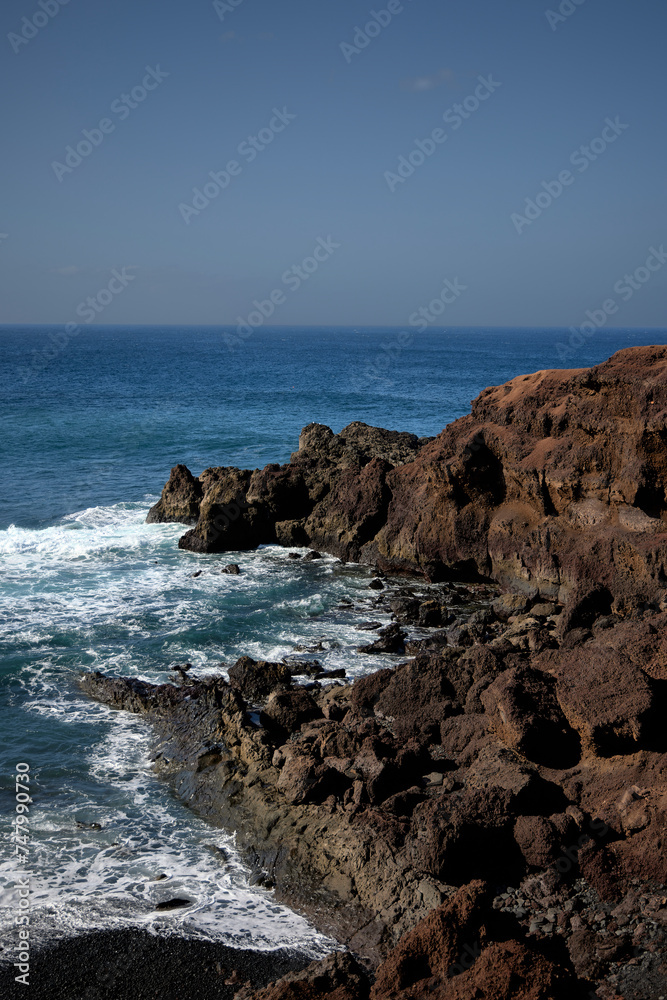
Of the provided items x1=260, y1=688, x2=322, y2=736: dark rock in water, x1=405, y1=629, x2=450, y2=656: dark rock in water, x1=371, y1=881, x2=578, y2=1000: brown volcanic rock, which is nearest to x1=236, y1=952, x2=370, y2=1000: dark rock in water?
x1=371, y1=881, x2=578, y2=1000: brown volcanic rock

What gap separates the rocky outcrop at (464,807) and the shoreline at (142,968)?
995 millimetres

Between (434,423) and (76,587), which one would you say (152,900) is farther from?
(434,423)

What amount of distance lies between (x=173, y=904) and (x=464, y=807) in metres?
4.28

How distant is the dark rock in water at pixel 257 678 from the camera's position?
16.8 m

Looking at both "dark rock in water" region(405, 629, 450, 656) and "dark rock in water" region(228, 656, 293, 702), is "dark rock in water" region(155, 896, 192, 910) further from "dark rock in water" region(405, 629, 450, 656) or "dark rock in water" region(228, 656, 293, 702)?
"dark rock in water" region(405, 629, 450, 656)

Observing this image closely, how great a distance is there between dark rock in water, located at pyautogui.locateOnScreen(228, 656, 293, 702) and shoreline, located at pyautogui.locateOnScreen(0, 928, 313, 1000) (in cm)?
676

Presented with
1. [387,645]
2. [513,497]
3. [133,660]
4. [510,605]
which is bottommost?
[133,660]

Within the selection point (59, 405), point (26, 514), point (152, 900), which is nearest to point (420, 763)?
point (152, 900)

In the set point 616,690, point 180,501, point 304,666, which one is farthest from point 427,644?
point 180,501

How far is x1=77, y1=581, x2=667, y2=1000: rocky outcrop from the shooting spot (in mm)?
8992

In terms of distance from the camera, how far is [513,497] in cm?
2403

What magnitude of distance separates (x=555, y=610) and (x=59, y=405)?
5623cm

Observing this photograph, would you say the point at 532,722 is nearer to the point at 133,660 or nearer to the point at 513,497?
the point at 133,660

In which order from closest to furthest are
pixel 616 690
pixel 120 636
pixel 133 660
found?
pixel 616 690
pixel 133 660
pixel 120 636
